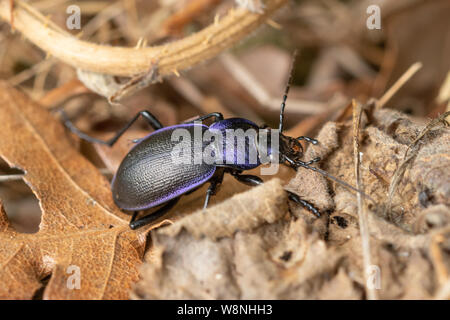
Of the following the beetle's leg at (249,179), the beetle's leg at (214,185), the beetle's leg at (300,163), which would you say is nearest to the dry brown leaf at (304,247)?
the beetle's leg at (300,163)

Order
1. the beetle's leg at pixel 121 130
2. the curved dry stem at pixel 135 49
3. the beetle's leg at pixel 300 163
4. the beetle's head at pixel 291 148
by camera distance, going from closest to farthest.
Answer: the beetle's leg at pixel 300 163
the beetle's head at pixel 291 148
the curved dry stem at pixel 135 49
the beetle's leg at pixel 121 130

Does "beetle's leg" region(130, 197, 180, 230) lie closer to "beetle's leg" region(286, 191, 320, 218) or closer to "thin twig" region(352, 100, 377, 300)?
"beetle's leg" region(286, 191, 320, 218)

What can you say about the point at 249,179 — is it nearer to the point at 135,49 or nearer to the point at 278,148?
the point at 278,148

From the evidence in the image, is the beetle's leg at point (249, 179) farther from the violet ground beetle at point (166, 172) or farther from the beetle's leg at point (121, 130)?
the beetle's leg at point (121, 130)

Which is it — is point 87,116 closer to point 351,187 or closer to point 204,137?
point 204,137

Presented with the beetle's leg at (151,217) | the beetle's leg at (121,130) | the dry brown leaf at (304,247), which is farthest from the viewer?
the beetle's leg at (121,130)

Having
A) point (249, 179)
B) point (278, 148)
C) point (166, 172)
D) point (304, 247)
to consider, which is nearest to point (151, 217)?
point (166, 172)
